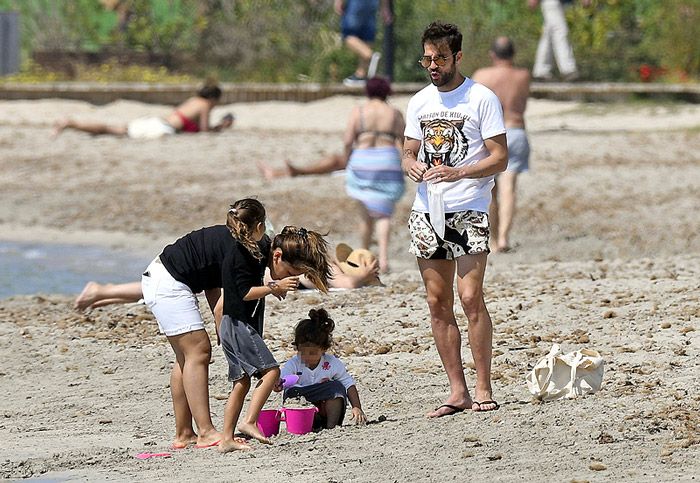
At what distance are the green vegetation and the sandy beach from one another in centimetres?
391

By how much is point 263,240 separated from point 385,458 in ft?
3.50

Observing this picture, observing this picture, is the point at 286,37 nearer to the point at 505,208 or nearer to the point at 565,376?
the point at 505,208

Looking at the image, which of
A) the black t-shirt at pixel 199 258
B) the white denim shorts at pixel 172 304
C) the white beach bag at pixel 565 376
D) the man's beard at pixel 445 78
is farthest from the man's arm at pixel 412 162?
the white denim shorts at pixel 172 304

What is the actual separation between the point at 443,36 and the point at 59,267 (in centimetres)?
762

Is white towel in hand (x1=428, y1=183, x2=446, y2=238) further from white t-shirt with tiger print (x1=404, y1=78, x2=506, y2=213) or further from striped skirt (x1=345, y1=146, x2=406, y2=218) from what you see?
striped skirt (x1=345, y1=146, x2=406, y2=218)

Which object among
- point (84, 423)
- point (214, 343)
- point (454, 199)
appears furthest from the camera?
point (214, 343)

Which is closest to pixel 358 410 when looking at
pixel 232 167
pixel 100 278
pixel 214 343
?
pixel 214 343

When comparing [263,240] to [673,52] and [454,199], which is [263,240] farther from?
[673,52]

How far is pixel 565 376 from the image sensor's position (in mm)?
7395

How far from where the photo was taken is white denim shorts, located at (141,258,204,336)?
707 cm

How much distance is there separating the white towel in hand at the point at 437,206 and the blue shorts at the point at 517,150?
5.56 meters

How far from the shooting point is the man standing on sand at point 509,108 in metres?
12.7

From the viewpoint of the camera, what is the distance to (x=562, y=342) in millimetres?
8680

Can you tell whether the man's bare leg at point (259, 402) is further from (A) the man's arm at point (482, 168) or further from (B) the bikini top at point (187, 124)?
(B) the bikini top at point (187, 124)
